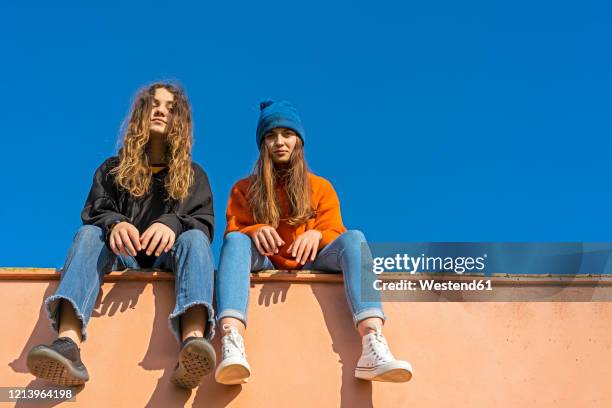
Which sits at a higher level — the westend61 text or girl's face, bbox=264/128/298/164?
girl's face, bbox=264/128/298/164

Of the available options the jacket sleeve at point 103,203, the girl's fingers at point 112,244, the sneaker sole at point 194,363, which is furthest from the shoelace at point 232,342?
the jacket sleeve at point 103,203

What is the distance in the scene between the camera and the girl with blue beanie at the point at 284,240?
97.3 inches

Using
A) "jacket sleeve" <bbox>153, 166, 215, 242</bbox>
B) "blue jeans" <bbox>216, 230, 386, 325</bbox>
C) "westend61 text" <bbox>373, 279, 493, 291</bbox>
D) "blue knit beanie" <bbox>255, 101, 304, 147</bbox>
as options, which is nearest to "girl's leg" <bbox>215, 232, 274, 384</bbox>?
"blue jeans" <bbox>216, 230, 386, 325</bbox>

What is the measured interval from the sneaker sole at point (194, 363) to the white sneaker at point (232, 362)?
46mm

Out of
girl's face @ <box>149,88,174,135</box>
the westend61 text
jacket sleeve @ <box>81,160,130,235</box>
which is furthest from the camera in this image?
girl's face @ <box>149,88,174,135</box>

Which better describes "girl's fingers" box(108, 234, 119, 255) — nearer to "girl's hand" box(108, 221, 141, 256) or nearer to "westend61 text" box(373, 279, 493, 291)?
"girl's hand" box(108, 221, 141, 256)

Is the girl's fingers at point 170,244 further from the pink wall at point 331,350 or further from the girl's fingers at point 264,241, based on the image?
the girl's fingers at point 264,241

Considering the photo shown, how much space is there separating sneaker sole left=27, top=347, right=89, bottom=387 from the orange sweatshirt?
2.87ft

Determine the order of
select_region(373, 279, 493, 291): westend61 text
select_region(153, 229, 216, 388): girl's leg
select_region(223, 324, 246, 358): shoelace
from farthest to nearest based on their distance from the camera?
select_region(373, 279, 493, 291): westend61 text, select_region(223, 324, 246, 358): shoelace, select_region(153, 229, 216, 388): girl's leg

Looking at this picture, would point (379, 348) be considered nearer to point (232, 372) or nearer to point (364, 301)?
point (364, 301)

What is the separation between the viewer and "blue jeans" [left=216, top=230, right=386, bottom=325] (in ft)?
8.57

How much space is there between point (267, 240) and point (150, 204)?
560 mm

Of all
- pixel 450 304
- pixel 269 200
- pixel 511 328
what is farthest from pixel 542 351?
pixel 269 200

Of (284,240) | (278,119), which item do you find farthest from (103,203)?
(278,119)
